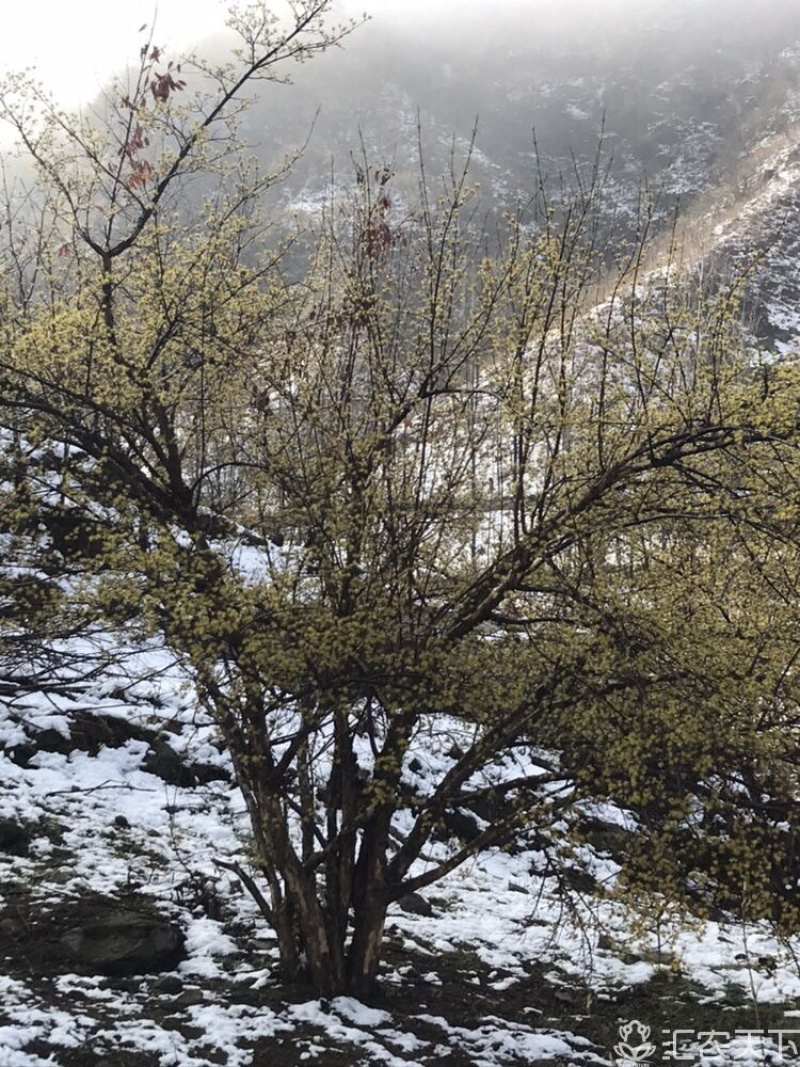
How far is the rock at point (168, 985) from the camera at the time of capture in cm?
613

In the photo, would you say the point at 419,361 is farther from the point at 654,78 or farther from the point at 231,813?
the point at 654,78

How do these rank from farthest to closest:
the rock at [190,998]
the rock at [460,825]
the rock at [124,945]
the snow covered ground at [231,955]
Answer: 1. the rock at [460,825]
2. the rock at [124,945]
3. the rock at [190,998]
4. the snow covered ground at [231,955]

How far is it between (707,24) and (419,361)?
4275 inches

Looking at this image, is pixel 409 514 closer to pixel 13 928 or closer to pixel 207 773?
pixel 13 928

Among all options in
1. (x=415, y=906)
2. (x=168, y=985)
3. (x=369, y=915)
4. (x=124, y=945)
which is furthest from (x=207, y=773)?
(x=369, y=915)

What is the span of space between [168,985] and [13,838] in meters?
2.71

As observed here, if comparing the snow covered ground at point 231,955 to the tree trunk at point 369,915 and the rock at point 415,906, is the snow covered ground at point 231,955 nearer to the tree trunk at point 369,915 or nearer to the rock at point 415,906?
the rock at point 415,906

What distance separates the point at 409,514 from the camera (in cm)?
589

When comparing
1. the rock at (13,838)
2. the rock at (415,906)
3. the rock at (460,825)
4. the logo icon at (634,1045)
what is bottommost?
the logo icon at (634,1045)

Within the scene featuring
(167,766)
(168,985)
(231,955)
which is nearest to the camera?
(168,985)

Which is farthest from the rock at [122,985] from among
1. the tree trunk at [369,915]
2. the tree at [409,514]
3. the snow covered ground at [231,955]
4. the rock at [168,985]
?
the tree trunk at [369,915]

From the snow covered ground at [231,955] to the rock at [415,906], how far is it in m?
0.07

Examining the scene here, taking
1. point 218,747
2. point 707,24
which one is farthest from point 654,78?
point 218,747

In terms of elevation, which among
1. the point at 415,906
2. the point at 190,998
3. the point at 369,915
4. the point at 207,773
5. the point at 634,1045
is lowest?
the point at 634,1045
